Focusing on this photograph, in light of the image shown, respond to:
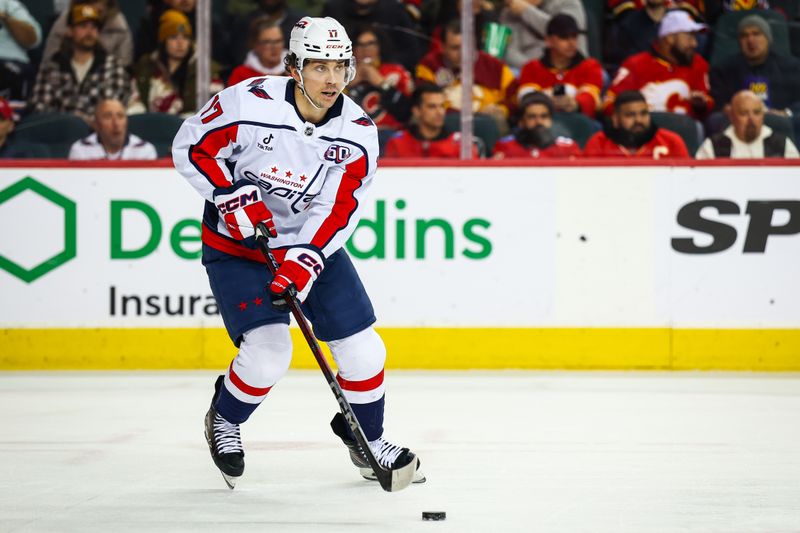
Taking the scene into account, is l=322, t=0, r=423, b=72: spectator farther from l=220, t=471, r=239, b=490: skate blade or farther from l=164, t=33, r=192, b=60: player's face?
l=220, t=471, r=239, b=490: skate blade

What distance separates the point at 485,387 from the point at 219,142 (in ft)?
8.63

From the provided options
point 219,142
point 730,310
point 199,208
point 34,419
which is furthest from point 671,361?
point 219,142

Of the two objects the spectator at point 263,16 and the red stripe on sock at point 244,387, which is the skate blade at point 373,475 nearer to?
the red stripe on sock at point 244,387

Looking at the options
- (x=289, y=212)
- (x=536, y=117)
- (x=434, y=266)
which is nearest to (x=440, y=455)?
(x=289, y=212)

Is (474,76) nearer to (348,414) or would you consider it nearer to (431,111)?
(431,111)

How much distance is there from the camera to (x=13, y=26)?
677 centimetres

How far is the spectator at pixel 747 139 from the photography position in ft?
22.1

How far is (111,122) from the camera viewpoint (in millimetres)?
6781

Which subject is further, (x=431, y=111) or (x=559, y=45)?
(x=559, y=45)

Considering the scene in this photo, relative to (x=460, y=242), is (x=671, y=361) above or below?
below

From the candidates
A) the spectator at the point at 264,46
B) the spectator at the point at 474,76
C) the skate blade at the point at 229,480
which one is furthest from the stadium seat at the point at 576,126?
the skate blade at the point at 229,480

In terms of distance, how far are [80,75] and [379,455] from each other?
362cm

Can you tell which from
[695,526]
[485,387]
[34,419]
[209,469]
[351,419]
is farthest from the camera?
[485,387]

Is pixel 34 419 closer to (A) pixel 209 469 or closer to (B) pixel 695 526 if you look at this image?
(A) pixel 209 469
